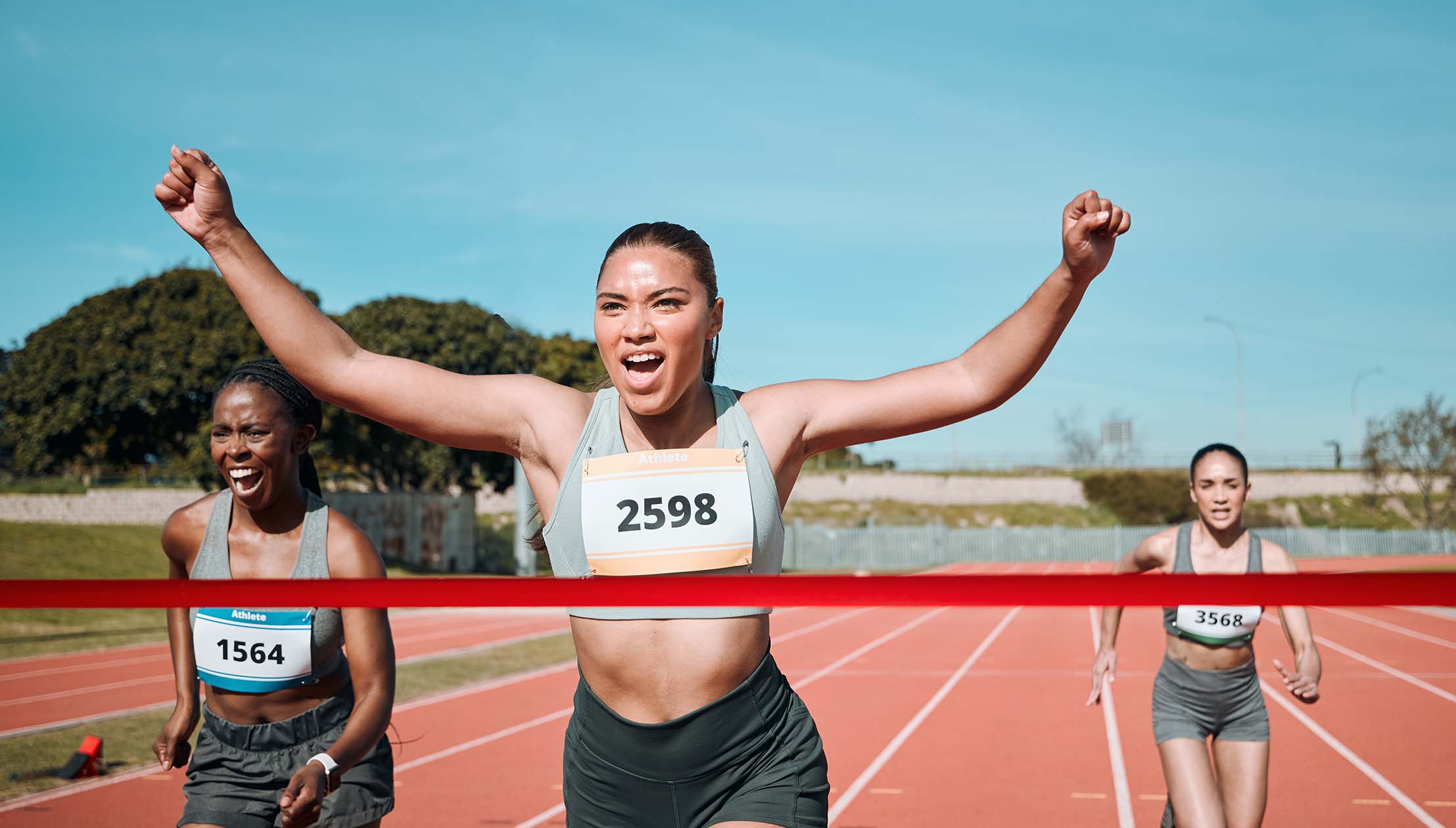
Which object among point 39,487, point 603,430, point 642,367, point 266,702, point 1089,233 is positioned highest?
point 1089,233

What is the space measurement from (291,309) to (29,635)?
1578 cm

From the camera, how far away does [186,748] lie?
3.12 meters

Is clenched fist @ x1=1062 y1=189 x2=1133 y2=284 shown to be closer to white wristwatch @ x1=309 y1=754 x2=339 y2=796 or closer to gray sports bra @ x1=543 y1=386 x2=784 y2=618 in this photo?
gray sports bra @ x1=543 y1=386 x2=784 y2=618

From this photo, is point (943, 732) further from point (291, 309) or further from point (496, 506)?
point (496, 506)

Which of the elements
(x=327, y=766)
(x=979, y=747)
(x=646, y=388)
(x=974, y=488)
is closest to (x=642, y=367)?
(x=646, y=388)

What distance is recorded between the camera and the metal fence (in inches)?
1443

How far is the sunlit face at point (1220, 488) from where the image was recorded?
4.37 metres

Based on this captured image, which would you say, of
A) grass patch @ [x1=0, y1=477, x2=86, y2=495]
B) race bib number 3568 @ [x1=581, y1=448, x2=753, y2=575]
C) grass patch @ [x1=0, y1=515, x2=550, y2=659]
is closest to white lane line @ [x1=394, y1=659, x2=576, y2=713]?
grass patch @ [x1=0, y1=515, x2=550, y2=659]

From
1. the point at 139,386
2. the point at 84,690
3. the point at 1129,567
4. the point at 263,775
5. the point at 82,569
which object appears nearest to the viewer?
the point at 263,775

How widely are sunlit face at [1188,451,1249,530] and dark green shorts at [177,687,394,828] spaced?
3.12m

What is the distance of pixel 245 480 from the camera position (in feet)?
9.92

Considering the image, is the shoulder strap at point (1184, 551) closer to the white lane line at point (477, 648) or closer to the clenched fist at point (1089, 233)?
the clenched fist at point (1089, 233)

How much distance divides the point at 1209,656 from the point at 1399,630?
15184mm

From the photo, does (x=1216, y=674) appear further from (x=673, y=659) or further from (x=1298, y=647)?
(x=673, y=659)
